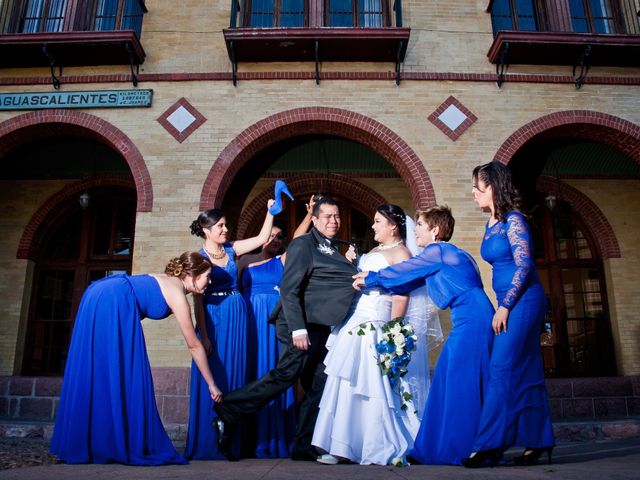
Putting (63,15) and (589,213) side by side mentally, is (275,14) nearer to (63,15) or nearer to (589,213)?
(63,15)

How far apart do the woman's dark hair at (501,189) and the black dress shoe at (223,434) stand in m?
2.49

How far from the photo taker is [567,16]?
359 inches

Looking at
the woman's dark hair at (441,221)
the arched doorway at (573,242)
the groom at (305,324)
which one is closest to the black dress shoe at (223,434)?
the groom at (305,324)

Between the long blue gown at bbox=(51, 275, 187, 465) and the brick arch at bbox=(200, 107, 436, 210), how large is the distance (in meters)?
4.48

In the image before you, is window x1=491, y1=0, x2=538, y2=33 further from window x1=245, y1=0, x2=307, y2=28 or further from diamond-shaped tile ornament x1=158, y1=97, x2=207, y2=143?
diamond-shaped tile ornament x1=158, y1=97, x2=207, y2=143

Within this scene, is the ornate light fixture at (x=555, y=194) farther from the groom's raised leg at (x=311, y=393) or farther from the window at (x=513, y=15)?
the groom's raised leg at (x=311, y=393)

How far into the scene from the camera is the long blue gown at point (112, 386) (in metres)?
3.47

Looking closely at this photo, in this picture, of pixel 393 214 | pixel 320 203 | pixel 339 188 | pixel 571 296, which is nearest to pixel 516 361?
pixel 393 214

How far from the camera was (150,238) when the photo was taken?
8.02 metres

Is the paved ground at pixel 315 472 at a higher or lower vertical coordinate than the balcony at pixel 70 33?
lower

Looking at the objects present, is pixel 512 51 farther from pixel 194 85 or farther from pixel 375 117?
pixel 194 85

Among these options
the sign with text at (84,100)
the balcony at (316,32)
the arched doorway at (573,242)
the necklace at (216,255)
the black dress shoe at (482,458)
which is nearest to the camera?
the black dress shoe at (482,458)

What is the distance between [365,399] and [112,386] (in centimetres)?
177

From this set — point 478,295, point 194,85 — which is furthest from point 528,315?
point 194,85
